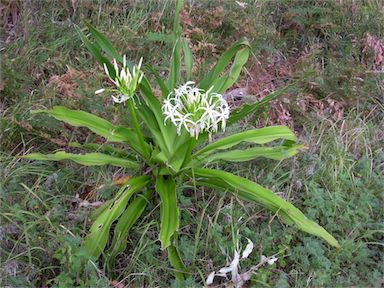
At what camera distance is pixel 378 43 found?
358cm

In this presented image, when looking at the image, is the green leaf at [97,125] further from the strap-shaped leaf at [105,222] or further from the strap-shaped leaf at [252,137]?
the strap-shaped leaf at [252,137]

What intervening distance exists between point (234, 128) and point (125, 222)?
77 cm

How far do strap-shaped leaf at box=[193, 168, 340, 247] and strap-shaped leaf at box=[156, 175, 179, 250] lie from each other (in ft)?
0.46

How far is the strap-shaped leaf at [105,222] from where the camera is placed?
7.89 feet

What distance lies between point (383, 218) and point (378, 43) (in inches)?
50.6

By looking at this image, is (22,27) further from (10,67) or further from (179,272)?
(179,272)

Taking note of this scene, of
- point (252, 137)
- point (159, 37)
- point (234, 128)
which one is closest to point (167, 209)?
point (252, 137)

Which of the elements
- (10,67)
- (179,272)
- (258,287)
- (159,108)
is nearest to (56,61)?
(10,67)

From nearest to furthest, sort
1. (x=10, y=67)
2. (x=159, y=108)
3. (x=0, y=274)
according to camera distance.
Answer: (x=0, y=274) → (x=159, y=108) → (x=10, y=67)

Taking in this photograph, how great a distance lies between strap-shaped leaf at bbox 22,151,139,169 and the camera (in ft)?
8.45

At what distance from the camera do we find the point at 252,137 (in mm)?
2703

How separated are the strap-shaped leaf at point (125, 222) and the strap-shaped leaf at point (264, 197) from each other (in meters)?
0.26

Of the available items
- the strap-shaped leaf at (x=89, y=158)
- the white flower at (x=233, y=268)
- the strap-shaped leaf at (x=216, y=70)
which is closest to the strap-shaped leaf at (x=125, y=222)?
the strap-shaped leaf at (x=89, y=158)

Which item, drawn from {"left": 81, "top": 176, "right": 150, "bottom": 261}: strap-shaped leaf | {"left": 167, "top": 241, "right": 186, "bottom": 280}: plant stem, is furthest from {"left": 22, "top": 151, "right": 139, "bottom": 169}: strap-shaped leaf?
{"left": 167, "top": 241, "right": 186, "bottom": 280}: plant stem
